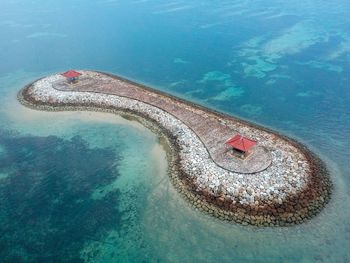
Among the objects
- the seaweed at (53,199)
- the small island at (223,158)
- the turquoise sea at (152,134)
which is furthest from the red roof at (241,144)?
the seaweed at (53,199)

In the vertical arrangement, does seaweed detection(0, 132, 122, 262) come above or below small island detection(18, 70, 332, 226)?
below

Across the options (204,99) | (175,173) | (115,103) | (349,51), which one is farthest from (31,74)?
(349,51)

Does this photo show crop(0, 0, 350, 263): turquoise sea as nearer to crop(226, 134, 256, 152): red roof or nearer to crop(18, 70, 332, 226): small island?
crop(18, 70, 332, 226): small island

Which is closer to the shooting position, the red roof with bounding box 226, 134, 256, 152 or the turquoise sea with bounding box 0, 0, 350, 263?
the turquoise sea with bounding box 0, 0, 350, 263

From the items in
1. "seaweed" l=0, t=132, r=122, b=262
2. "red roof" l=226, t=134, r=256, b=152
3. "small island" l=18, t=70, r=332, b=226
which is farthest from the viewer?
"red roof" l=226, t=134, r=256, b=152

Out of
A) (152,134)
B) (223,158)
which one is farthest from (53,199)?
(223,158)

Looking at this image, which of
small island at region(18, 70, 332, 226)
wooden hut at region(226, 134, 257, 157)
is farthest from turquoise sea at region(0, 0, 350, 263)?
wooden hut at region(226, 134, 257, 157)

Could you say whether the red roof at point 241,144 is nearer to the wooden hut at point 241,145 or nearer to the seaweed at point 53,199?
the wooden hut at point 241,145
